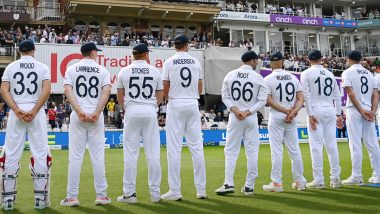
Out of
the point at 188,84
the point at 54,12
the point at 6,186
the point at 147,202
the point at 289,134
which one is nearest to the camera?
the point at 6,186

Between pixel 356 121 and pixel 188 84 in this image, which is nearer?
pixel 188 84

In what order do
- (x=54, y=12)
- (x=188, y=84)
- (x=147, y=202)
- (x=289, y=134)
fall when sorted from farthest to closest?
(x=54, y=12)
(x=289, y=134)
(x=188, y=84)
(x=147, y=202)

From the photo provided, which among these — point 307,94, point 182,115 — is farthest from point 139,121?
point 307,94

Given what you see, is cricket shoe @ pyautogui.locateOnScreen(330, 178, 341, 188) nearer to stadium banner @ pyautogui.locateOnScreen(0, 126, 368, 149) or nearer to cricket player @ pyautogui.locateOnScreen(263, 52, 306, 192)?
cricket player @ pyautogui.locateOnScreen(263, 52, 306, 192)

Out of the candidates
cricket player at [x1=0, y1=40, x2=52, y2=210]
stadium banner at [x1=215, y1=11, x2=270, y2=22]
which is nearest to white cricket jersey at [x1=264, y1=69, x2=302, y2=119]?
cricket player at [x1=0, y1=40, x2=52, y2=210]

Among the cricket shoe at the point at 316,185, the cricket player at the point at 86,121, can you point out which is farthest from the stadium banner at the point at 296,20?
the cricket player at the point at 86,121

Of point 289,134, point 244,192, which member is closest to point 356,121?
point 289,134

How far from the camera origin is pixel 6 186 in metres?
6.63

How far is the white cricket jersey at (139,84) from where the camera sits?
7.23 m

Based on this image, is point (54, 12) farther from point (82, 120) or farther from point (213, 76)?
point (82, 120)

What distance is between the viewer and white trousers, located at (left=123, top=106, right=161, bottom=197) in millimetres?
7109

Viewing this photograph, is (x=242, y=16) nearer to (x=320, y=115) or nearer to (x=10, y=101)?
(x=320, y=115)

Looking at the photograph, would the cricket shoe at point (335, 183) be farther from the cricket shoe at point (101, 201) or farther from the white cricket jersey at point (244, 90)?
the cricket shoe at point (101, 201)

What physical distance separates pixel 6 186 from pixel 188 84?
3.31 meters
